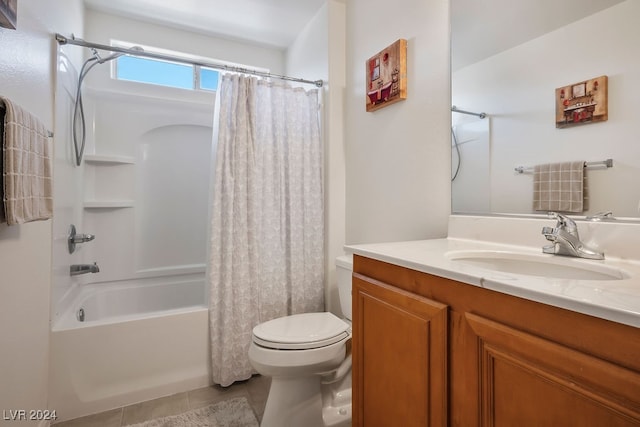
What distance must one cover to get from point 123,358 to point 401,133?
1905 millimetres

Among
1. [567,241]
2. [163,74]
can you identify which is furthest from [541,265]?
[163,74]

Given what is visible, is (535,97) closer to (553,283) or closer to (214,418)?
(553,283)

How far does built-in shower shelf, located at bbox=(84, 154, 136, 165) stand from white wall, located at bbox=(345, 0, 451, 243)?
170cm

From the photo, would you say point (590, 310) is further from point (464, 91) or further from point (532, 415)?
point (464, 91)

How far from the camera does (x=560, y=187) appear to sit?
103 centimetres

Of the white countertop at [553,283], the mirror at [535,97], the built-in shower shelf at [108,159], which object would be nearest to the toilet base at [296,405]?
the white countertop at [553,283]

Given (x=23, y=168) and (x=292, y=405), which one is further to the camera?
(x=292, y=405)

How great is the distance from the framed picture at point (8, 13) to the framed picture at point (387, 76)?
58.4 inches

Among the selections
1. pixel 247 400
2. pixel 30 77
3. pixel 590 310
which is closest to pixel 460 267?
pixel 590 310

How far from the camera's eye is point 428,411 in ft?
2.52

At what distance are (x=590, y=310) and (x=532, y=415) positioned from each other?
0.23 meters

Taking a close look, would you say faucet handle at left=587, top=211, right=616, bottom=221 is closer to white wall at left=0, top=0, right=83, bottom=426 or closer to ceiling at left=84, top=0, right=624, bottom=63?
ceiling at left=84, top=0, right=624, bottom=63

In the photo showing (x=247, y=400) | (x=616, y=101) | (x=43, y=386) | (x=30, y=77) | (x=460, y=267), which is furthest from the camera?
(x=247, y=400)

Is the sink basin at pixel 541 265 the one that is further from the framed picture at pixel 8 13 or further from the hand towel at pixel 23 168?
the framed picture at pixel 8 13
